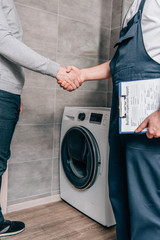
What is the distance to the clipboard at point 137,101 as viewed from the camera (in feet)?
2.92

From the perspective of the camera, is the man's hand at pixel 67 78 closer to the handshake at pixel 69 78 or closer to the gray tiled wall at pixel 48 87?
the handshake at pixel 69 78

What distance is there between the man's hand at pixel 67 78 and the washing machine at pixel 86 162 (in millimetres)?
305

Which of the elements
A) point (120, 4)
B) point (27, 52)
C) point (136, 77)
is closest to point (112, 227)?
point (136, 77)

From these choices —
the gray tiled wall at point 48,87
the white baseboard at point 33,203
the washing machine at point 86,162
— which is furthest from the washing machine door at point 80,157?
the white baseboard at point 33,203

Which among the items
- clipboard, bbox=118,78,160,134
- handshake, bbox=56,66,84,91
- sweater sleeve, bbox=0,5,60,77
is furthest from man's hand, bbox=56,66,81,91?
clipboard, bbox=118,78,160,134

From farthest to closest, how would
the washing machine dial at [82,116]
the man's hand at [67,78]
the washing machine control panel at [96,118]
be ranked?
the washing machine dial at [82,116] < the washing machine control panel at [96,118] < the man's hand at [67,78]

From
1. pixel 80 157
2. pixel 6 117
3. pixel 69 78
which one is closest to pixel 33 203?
pixel 80 157

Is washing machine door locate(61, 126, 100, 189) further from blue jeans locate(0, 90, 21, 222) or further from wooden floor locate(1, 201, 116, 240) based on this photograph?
blue jeans locate(0, 90, 21, 222)

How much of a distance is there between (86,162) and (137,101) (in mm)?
885

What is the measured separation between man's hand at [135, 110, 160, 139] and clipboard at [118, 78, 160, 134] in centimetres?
2

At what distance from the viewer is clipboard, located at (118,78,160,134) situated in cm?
89

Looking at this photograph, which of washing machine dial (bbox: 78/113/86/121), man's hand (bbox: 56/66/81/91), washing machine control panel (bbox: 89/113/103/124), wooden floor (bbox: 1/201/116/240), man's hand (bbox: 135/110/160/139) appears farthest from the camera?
washing machine dial (bbox: 78/113/86/121)

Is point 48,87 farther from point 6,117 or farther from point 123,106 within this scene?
point 123,106

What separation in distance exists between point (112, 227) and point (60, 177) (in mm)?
610
